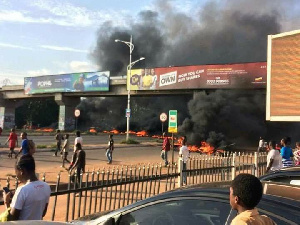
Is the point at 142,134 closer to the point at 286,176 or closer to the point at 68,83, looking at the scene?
the point at 68,83

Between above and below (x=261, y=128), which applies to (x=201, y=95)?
above

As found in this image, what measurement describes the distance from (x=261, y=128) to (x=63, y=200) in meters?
34.0

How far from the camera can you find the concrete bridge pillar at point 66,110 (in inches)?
2094

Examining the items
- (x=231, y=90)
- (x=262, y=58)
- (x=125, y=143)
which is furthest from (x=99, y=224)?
(x=262, y=58)

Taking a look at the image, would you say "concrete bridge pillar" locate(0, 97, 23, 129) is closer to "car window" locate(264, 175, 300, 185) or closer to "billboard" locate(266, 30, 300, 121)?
"billboard" locate(266, 30, 300, 121)

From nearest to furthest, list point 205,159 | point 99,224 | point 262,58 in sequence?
1. point 99,224
2. point 205,159
3. point 262,58

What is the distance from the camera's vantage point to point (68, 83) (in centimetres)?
5166

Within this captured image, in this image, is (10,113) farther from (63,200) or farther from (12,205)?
(12,205)

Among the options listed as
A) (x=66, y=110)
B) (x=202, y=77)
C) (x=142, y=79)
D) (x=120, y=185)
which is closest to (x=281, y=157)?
(x=120, y=185)

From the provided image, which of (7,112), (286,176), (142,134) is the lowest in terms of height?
(142,134)

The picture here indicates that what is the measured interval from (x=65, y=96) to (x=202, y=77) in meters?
24.3

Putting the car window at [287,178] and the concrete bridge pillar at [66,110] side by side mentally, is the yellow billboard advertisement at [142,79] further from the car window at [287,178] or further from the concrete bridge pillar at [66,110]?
the car window at [287,178]

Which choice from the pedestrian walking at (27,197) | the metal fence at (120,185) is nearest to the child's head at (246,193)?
the pedestrian walking at (27,197)

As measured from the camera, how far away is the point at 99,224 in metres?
3.20
